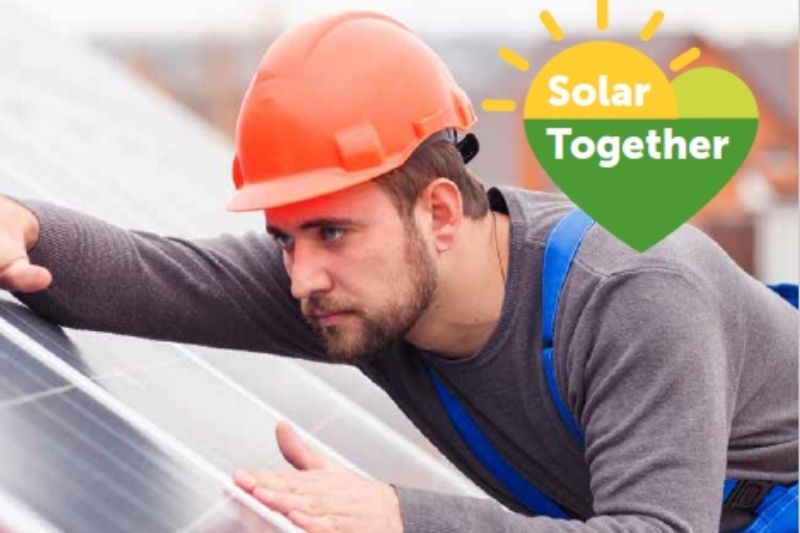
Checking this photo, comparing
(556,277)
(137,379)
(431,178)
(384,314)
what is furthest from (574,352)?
(137,379)

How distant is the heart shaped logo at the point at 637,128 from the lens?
420 centimetres

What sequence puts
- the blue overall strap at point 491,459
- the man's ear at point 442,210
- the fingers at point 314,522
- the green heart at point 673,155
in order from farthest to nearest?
the green heart at point 673,155
the blue overall strap at point 491,459
the man's ear at point 442,210
the fingers at point 314,522

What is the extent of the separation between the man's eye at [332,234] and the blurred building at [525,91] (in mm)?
14545

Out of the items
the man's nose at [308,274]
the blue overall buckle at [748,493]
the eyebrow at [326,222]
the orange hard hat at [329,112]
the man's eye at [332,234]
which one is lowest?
the blue overall buckle at [748,493]

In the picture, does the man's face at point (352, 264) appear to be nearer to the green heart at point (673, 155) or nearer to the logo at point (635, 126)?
the green heart at point (673, 155)

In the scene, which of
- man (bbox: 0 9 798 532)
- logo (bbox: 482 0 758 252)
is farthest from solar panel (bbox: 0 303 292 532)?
logo (bbox: 482 0 758 252)

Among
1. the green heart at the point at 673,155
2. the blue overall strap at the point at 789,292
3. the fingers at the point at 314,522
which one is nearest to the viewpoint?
the fingers at the point at 314,522

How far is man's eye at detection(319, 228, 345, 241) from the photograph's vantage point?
3.10m

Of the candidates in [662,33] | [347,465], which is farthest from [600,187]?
[662,33]

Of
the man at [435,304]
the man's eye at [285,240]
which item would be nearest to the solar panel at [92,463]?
the man at [435,304]

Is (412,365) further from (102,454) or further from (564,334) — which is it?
(102,454)

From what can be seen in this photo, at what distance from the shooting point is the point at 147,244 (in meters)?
3.50

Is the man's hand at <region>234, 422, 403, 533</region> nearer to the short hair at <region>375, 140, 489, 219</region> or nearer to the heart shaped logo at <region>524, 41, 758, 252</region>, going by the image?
the short hair at <region>375, 140, 489, 219</region>

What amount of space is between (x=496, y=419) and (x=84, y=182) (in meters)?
2.26
